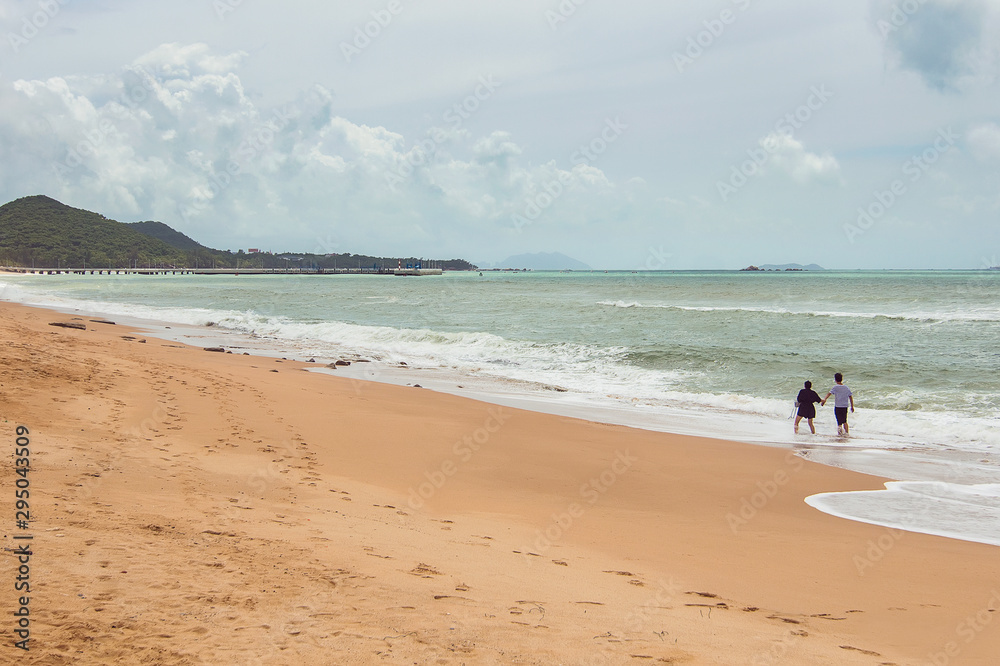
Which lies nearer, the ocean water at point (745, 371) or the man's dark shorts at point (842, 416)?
the ocean water at point (745, 371)

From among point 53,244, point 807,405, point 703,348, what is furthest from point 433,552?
point 53,244

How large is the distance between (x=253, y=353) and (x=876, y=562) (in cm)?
2081

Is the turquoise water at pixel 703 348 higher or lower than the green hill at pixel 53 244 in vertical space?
lower

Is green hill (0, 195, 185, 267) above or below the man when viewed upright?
above

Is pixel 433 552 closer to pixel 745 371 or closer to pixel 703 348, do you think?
pixel 745 371

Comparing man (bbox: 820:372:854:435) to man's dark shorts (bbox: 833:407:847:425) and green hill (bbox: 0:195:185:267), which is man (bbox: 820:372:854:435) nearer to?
man's dark shorts (bbox: 833:407:847:425)

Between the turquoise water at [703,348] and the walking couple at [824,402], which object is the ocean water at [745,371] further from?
the walking couple at [824,402]

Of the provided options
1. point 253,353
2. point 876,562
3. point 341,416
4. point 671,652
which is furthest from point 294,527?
point 253,353

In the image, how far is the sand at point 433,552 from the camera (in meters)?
3.93

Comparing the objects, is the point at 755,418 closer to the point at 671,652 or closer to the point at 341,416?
the point at 341,416

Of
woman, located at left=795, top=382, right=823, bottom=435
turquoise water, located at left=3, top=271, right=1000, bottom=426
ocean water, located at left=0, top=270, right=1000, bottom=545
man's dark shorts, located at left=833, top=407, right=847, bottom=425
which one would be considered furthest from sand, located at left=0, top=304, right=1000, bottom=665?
turquoise water, located at left=3, top=271, right=1000, bottom=426

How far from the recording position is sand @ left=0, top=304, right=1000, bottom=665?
3932 mm

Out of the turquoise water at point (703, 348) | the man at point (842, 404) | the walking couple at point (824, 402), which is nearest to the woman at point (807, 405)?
the walking couple at point (824, 402)

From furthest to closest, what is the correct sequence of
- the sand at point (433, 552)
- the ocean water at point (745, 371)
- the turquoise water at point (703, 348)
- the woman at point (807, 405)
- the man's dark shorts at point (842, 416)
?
the turquoise water at point (703, 348)
the man's dark shorts at point (842, 416)
the woman at point (807, 405)
the ocean water at point (745, 371)
the sand at point (433, 552)
